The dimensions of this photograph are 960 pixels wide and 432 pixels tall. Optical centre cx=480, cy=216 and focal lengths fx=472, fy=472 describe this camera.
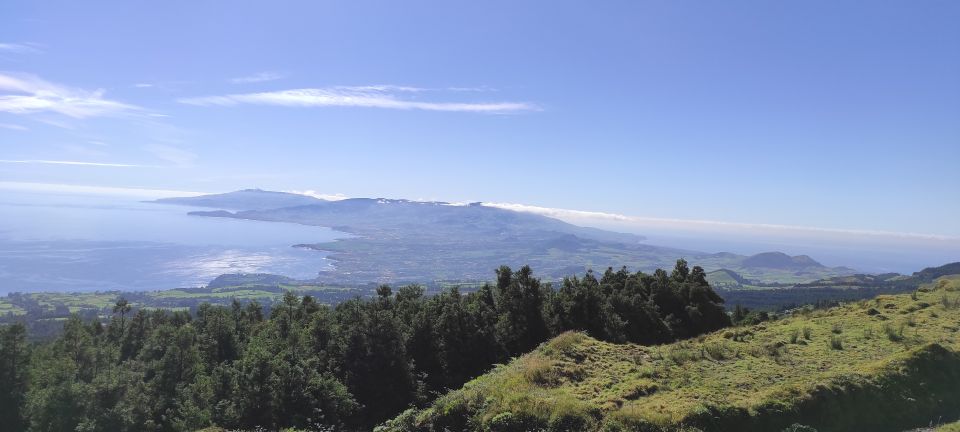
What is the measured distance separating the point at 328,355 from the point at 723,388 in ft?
87.6

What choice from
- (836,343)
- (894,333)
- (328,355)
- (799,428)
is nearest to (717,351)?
(836,343)

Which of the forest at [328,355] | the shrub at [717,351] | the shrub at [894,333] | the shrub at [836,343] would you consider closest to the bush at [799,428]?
the shrub at [717,351]

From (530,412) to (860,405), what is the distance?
9.86 metres

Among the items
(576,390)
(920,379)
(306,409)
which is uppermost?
(920,379)

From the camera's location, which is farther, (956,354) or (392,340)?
(392,340)

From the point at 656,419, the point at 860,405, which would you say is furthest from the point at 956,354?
the point at 656,419

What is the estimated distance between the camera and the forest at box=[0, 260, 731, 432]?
26938mm

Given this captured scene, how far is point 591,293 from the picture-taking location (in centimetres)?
3747

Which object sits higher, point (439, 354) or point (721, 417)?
point (721, 417)

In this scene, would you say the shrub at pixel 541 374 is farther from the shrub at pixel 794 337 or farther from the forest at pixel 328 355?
the forest at pixel 328 355

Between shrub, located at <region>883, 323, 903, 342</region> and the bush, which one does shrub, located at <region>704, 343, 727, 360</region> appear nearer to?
the bush

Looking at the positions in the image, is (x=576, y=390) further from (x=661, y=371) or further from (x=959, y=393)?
(x=959, y=393)

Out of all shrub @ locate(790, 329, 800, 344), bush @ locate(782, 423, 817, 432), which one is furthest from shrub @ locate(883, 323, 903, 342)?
bush @ locate(782, 423, 817, 432)

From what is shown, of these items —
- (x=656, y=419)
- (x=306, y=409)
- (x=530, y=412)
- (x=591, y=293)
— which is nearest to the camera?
(x=656, y=419)
